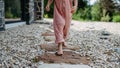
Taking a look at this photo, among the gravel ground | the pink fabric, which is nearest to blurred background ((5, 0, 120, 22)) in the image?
the gravel ground

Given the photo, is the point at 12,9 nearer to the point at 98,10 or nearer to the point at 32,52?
the point at 32,52

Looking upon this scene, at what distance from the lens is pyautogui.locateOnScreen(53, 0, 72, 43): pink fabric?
12.6 feet

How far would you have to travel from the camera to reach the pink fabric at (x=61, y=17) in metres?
3.84

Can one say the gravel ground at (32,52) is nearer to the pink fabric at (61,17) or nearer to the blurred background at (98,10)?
the pink fabric at (61,17)

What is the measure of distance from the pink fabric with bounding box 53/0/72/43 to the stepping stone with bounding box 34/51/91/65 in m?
0.22

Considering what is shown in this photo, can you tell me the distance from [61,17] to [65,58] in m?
0.57

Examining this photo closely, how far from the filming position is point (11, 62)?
346cm

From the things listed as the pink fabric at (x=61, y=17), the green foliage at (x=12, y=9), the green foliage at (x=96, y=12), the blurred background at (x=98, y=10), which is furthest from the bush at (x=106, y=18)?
the pink fabric at (x=61, y=17)

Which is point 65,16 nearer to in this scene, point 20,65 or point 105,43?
point 20,65

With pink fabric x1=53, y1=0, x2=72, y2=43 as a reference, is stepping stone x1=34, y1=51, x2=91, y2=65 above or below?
below

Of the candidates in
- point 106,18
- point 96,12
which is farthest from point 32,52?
point 96,12

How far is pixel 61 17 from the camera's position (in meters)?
3.89

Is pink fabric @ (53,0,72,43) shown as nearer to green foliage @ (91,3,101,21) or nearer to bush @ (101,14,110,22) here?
bush @ (101,14,110,22)

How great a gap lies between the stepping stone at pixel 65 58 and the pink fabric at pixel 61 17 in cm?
22
